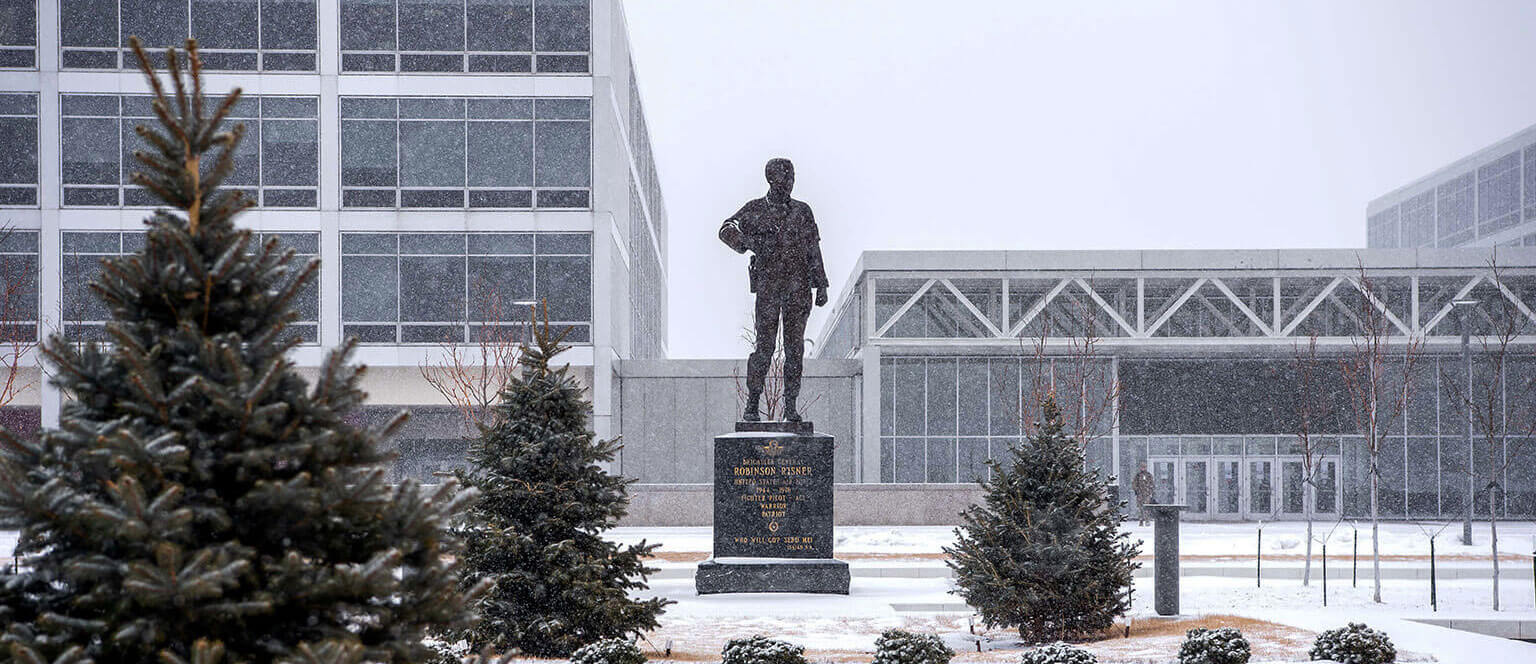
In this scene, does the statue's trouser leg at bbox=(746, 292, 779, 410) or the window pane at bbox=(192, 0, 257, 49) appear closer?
the statue's trouser leg at bbox=(746, 292, 779, 410)

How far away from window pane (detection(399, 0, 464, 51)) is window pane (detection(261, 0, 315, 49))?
2497 mm

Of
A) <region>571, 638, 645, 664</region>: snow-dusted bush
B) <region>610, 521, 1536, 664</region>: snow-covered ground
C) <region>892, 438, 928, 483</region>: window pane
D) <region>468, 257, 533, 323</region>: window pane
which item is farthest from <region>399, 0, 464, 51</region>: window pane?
<region>571, 638, 645, 664</region>: snow-dusted bush

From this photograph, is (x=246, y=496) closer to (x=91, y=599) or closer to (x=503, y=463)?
(x=91, y=599)

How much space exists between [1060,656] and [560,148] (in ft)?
101

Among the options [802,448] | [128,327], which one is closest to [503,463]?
[802,448]

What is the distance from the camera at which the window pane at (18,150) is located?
37219 mm

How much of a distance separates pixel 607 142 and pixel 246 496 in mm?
34573

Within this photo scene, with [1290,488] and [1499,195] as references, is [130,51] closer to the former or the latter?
[1290,488]

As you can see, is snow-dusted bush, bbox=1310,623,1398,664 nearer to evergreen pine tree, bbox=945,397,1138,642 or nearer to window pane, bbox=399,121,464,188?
evergreen pine tree, bbox=945,397,1138,642

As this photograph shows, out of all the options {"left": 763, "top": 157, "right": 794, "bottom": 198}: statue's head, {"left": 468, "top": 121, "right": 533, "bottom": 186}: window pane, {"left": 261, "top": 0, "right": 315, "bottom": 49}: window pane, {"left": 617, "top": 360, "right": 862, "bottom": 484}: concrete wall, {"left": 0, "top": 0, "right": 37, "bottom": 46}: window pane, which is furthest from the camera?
{"left": 617, "top": 360, "right": 862, "bottom": 484}: concrete wall

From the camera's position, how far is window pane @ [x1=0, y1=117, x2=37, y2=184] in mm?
37219

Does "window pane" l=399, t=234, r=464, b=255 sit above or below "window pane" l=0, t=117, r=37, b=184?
below

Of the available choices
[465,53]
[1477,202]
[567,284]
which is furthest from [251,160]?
[1477,202]

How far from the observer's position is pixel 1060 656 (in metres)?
9.13
